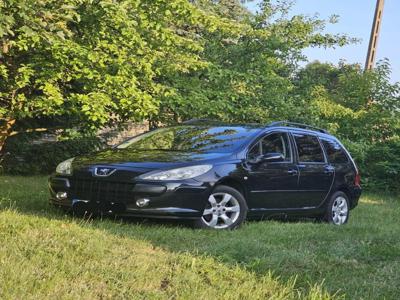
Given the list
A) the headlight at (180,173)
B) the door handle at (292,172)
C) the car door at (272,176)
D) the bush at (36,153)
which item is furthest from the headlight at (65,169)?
the bush at (36,153)

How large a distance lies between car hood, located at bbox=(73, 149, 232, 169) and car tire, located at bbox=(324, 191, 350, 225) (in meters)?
2.48

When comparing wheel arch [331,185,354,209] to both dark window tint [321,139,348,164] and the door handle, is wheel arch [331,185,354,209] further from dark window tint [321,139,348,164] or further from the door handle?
the door handle

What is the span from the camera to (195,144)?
765 centimetres

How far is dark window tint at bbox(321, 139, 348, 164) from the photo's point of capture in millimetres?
9227

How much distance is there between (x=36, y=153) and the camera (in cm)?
1319

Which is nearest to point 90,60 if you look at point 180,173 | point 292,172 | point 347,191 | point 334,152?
point 180,173

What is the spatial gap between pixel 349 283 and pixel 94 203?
317cm

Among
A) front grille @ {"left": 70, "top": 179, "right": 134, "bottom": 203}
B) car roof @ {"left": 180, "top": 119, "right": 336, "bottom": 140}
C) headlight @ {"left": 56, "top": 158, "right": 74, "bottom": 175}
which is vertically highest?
car roof @ {"left": 180, "top": 119, "right": 336, "bottom": 140}

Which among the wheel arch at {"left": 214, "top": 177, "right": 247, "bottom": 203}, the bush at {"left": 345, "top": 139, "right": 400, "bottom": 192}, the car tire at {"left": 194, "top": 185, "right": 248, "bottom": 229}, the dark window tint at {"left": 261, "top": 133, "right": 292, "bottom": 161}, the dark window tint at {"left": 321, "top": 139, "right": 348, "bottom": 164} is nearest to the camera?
the car tire at {"left": 194, "top": 185, "right": 248, "bottom": 229}

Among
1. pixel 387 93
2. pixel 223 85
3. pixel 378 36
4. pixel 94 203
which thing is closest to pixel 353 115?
pixel 387 93

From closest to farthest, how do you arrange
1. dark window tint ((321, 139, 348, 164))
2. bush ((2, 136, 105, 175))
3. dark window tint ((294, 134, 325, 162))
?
1. dark window tint ((294, 134, 325, 162))
2. dark window tint ((321, 139, 348, 164))
3. bush ((2, 136, 105, 175))

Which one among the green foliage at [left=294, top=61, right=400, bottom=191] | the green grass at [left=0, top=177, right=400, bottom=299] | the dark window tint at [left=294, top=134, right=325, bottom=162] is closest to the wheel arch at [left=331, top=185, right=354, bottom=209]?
the dark window tint at [left=294, top=134, right=325, bottom=162]

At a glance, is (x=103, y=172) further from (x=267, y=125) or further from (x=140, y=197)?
(x=267, y=125)

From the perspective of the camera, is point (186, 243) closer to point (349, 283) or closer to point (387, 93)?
point (349, 283)
